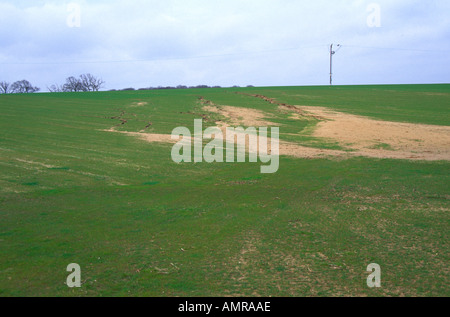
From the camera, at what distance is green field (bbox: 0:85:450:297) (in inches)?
253

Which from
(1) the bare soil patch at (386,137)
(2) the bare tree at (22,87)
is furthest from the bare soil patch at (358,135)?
(2) the bare tree at (22,87)

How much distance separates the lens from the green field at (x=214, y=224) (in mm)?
6418

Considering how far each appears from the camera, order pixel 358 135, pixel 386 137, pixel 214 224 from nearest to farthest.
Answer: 1. pixel 214 224
2. pixel 386 137
3. pixel 358 135

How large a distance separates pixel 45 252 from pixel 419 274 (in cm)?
782

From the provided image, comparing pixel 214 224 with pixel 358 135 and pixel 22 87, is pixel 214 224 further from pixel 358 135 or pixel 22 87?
pixel 22 87

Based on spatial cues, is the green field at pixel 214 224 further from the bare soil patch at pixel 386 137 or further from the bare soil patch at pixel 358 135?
the bare soil patch at pixel 386 137

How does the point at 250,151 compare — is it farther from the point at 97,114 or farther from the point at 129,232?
the point at 97,114

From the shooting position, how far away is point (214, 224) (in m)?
9.70

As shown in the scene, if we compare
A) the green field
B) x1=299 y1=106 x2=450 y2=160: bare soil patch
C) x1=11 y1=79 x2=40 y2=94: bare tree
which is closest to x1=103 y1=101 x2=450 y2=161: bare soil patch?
x1=299 y1=106 x2=450 y2=160: bare soil patch

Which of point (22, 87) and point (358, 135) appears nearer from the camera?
point (358, 135)

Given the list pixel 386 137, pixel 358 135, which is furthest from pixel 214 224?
pixel 386 137

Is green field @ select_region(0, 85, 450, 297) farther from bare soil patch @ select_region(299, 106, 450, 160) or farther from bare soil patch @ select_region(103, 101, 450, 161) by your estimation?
bare soil patch @ select_region(299, 106, 450, 160)
